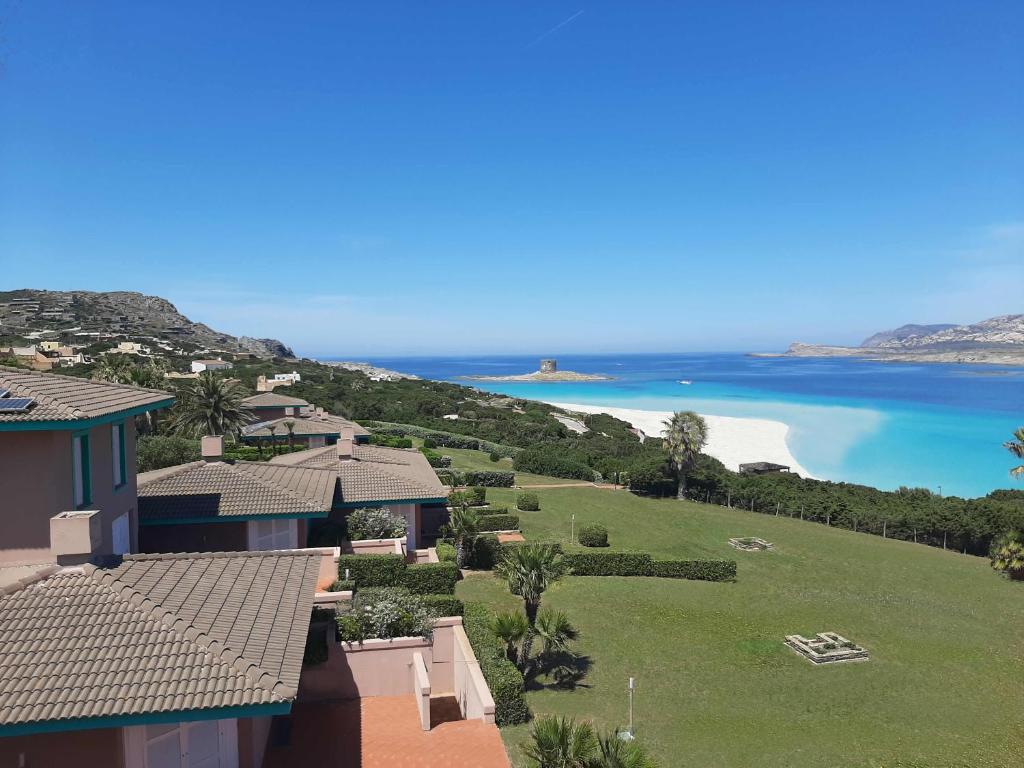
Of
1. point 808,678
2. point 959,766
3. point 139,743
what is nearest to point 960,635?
point 808,678

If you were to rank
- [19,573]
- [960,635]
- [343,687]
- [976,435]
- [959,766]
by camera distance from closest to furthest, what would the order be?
[19,573]
[959,766]
[343,687]
[960,635]
[976,435]

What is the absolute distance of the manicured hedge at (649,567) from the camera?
2461 cm

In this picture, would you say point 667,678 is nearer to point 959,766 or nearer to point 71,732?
point 959,766

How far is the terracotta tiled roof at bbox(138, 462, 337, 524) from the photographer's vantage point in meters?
17.4

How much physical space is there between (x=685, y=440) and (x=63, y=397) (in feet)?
113

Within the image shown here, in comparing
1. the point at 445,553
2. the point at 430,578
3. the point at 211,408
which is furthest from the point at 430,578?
the point at 211,408

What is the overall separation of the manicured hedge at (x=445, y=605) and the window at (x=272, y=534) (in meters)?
5.00

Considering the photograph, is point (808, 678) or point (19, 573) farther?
point (808, 678)

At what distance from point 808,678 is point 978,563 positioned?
20569 millimetres

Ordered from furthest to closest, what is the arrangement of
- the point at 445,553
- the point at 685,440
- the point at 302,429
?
the point at 685,440
the point at 302,429
the point at 445,553

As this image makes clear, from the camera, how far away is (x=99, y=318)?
5723 inches

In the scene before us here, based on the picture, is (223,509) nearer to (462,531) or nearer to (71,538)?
(71,538)

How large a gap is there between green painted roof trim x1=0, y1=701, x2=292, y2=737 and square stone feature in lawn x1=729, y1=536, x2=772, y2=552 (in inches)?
1061

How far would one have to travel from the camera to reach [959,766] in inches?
506
